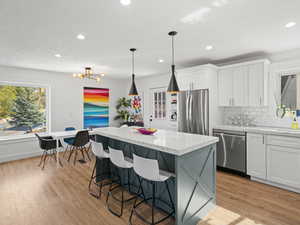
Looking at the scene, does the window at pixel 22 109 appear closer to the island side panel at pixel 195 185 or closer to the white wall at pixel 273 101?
the island side panel at pixel 195 185

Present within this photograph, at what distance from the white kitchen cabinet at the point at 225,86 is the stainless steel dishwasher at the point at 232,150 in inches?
29.3

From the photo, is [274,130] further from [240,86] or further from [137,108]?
[137,108]

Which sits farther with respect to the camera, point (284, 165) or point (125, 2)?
point (284, 165)

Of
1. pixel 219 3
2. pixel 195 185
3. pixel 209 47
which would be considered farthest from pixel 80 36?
pixel 195 185

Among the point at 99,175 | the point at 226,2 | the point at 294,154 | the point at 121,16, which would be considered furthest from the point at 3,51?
the point at 294,154

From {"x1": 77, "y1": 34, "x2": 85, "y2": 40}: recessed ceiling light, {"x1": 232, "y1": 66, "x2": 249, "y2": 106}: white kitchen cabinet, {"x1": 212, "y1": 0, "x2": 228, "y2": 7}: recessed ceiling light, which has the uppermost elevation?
{"x1": 77, "y1": 34, "x2": 85, "y2": 40}: recessed ceiling light

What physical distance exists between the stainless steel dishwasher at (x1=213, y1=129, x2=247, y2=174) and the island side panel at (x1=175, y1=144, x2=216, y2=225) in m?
1.33

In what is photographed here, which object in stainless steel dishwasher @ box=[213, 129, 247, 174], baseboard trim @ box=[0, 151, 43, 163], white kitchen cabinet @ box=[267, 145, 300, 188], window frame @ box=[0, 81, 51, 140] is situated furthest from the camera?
window frame @ box=[0, 81, 51, 140]

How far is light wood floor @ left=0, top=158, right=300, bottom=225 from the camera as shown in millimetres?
2064

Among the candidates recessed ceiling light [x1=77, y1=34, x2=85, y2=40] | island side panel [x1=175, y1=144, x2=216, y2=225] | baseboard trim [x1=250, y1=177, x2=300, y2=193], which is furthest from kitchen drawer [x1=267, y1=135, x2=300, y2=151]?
recessed ceiling light [x1=77, y1=34, x2=85, y2=40]

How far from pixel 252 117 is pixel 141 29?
3.14m

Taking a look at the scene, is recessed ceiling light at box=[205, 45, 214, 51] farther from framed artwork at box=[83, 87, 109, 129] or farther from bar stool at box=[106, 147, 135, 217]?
framed artwork at box=[83, 87, 109, 129]

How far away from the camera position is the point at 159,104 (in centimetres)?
570

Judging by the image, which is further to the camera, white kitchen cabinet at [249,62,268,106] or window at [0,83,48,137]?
window at [0,83,48,137]
